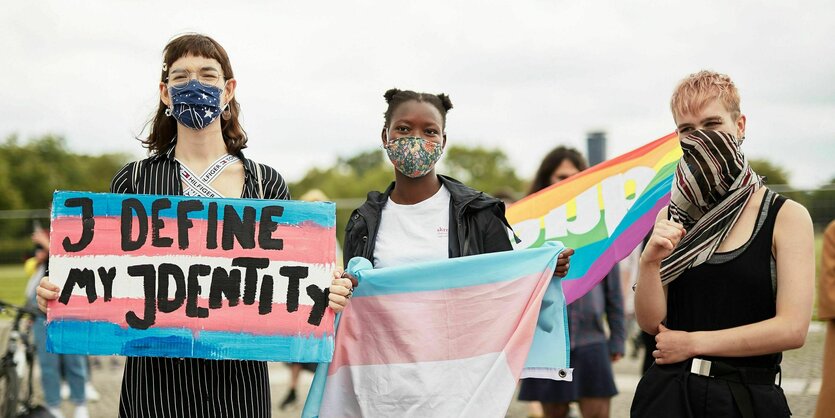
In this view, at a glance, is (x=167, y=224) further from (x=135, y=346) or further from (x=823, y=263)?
(x=823, y=263)

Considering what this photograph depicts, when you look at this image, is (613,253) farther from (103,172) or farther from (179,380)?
(103,172)

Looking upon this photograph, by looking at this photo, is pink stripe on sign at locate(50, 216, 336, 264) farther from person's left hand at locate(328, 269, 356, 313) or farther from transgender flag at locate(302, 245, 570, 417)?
transgender flag at locate(302, 245, 570, 417)

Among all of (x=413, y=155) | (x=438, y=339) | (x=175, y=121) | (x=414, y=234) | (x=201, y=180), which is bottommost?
(x=438, y=339)

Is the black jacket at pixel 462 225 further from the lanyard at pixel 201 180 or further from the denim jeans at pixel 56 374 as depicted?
the denim jeans at pixel 56 374

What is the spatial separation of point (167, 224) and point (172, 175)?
201 mm

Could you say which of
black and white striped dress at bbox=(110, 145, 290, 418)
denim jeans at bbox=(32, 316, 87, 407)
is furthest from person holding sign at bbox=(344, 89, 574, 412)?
denim jeans at bbox=(32, 316, 87, 407)

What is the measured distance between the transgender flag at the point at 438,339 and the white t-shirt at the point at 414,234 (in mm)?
62

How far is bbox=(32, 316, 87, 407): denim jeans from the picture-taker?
780 centimetres

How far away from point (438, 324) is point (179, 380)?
1.10 meters

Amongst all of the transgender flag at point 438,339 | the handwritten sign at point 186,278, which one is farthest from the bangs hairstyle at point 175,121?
the transgender flag at point 438,339

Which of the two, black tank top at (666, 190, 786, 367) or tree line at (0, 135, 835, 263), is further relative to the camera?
tree line at (0, 135, 835, 263)

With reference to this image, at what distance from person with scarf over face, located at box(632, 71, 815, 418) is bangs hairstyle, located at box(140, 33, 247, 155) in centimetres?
170

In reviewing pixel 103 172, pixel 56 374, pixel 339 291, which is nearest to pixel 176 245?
pixel 339 291

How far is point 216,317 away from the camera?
325 cm
